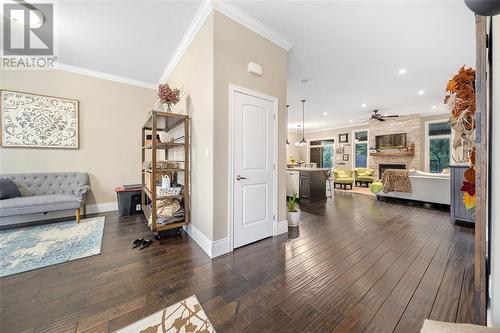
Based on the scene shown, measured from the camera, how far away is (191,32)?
8.66 feet

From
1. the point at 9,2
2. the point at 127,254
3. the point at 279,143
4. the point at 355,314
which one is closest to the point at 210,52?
the point at 279,143

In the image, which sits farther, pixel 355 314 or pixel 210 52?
pixel 210 52

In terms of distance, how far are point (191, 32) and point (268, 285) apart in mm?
3280

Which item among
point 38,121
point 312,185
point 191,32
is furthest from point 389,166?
point 38,121

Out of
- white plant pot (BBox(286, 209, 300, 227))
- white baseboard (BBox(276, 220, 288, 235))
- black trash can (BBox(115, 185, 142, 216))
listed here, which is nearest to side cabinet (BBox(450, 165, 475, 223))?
white plant pot (BBox(286, 209, 300, 227))

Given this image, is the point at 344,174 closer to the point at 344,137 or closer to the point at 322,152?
the point at 344,137

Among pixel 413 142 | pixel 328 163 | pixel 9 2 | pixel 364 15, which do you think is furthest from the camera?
pixel 328 163

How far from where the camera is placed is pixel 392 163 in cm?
774

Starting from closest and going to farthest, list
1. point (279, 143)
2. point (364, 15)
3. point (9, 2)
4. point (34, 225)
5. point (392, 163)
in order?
1. point (9, 2)
2. point (364, 15)
3. point (279, 143)
4. point (34, 225)
5. point (392, 163)

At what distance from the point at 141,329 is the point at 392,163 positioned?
30.7 feet

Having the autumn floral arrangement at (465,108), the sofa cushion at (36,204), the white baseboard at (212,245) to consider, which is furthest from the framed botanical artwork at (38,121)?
the autumn floral arrangement at (465,108)

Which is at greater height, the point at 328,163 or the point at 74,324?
the point at 328,163

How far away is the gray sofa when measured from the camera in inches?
108

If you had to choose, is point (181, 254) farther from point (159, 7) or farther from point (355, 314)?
point (159, 7)
